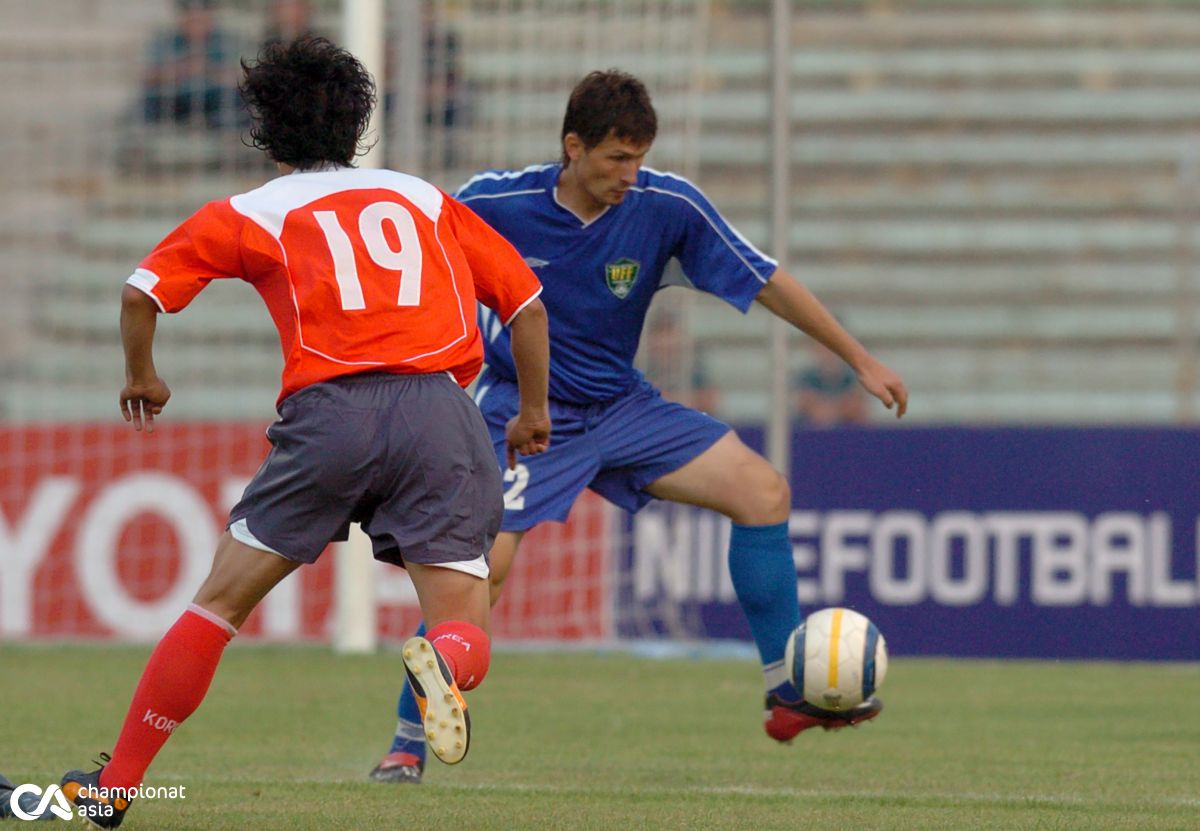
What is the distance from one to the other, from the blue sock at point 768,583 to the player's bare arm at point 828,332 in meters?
0.50

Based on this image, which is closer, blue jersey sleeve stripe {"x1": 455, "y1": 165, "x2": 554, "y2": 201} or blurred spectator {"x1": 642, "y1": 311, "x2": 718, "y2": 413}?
blue jersey sleeve stripe {"x1": 455, "y1": 165, "x2": 554, "y2": 201}

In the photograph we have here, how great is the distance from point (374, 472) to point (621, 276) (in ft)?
5.63

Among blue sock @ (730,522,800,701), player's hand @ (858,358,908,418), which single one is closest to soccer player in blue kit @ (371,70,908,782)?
blue sock @ (730,522,800,701)

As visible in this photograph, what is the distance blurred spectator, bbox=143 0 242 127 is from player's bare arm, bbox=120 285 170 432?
7231 millimetres

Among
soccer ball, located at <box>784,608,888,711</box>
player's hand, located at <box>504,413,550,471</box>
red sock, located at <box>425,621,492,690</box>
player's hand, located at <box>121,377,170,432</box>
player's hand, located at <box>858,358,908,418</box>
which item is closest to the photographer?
red sock, located at <box>425,621,492,690</box>

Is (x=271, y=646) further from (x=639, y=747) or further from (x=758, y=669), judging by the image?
(x=639, y=747)

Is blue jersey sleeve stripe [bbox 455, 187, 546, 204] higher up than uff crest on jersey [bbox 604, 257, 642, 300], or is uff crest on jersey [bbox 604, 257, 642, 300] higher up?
blue jersey sleeve stripe [bbox 455, 187, 546, 204]

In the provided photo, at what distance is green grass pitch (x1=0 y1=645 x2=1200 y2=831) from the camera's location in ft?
14.9

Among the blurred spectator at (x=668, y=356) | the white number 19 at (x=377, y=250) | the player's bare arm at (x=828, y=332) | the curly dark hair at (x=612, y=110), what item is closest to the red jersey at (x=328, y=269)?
the white number 19 at (x=377, y=250)

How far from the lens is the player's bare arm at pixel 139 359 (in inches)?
156

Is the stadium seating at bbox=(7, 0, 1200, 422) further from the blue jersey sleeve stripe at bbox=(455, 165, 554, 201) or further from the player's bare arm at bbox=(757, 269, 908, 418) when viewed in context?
the player's bare arm at bbox=(757, 269, 908, 418)

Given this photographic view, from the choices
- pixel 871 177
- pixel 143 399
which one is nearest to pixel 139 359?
pixel 143 399

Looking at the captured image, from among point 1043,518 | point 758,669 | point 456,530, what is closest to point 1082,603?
point 1043,518

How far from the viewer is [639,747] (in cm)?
611
